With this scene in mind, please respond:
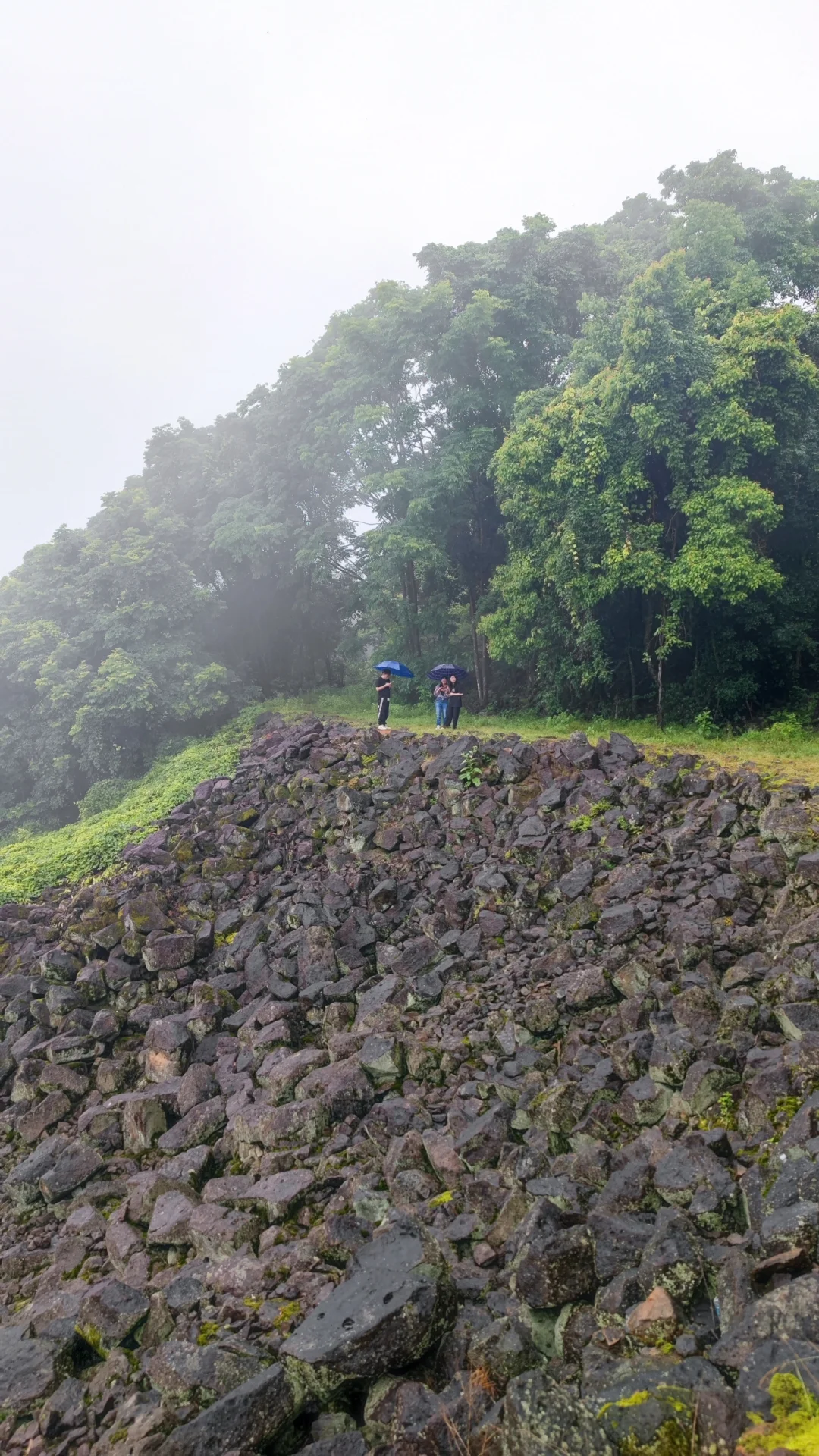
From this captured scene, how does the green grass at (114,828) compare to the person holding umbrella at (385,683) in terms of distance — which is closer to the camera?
the green grass at (114,828)

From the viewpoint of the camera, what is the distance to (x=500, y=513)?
2362 cm

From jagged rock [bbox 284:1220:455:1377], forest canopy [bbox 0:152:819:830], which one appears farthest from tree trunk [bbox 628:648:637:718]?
jagged rock [bbox 284:1220:455:1377]

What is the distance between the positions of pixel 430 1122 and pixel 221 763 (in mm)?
12467

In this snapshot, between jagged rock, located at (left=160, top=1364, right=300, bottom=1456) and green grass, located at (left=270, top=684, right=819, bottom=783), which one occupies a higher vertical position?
green grass, located at (left=270, top=684, right=819, bottom=783)

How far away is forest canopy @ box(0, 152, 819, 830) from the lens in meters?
15.5

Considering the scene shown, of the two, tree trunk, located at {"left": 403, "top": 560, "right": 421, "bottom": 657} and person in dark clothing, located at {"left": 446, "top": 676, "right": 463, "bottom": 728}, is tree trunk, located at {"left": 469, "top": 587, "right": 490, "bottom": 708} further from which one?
person in dark clothing, located at {"left": 446, "top": 676, "right": 463, "bottom": 728}

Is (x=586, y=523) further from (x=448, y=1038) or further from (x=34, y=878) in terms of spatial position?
(x=34, y=878)

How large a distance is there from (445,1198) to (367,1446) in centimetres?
206

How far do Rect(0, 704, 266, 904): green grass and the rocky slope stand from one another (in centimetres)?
169

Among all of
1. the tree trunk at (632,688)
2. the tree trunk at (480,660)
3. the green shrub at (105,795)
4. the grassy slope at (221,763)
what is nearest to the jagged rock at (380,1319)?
the grassy slope at (221,763)

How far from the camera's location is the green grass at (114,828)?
16578mm

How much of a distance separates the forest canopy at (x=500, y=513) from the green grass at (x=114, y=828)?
2215 millimetres

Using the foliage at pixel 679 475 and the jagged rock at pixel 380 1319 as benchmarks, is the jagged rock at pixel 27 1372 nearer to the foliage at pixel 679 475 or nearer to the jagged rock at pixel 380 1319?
the jagged rock at pixel 380 1319

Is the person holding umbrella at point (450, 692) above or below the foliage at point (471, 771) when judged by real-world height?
above
